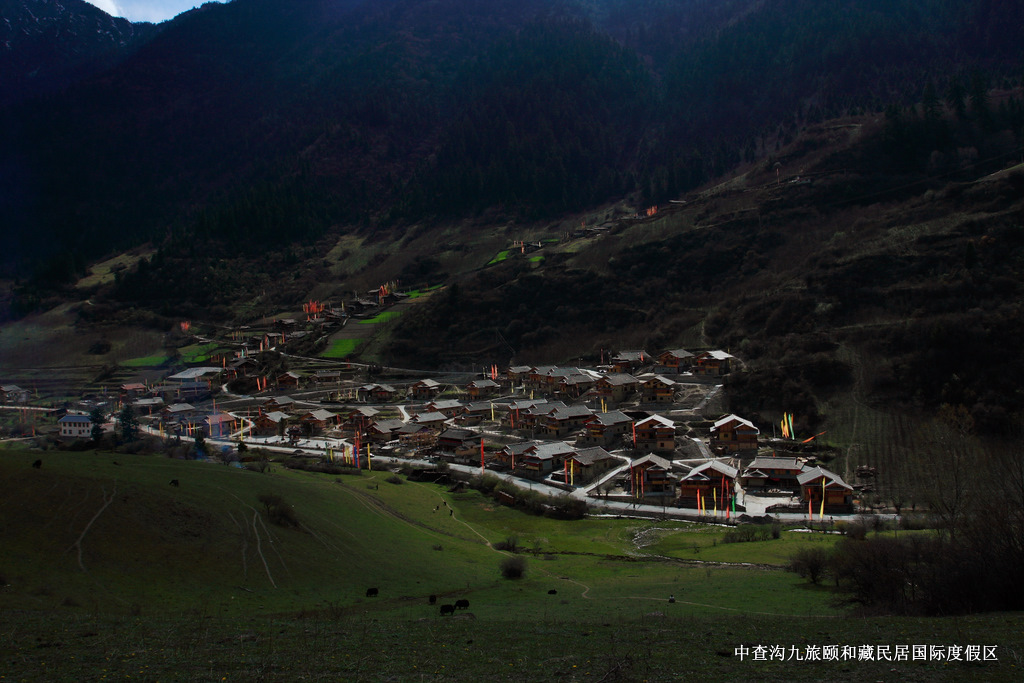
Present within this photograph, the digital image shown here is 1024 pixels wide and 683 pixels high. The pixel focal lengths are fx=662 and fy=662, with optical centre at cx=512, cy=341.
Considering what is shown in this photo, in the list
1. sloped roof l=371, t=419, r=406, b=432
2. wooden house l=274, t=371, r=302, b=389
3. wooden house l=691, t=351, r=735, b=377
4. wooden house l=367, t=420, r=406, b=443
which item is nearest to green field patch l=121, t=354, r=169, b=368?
wooden house l=274, t=371, r=302, b=389

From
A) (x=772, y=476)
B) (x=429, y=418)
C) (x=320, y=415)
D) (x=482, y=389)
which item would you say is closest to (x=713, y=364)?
(x=772, y=476)

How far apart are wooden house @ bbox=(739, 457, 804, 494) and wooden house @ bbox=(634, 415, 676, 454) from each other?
806 cm

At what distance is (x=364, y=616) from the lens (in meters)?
19.0

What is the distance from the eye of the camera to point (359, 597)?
856 inches

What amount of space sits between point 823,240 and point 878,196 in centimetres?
1181

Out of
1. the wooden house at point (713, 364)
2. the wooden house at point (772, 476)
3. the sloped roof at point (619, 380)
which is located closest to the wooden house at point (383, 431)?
the sloped roof at point (619, 380)

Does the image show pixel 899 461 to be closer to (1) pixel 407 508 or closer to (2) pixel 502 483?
(2) pixel 502 483

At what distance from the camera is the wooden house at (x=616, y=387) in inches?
2458

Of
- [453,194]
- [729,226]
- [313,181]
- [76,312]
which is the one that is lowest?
[76,312]

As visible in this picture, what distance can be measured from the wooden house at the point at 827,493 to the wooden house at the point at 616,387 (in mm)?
26082

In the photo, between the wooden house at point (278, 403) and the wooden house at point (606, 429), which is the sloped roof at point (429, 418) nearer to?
the wooden house at point (606, 429)

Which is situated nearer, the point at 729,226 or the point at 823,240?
the point at 823,240

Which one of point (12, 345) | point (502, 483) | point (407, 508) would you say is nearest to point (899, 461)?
point (502, 483)

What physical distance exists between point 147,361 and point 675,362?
248 feet
